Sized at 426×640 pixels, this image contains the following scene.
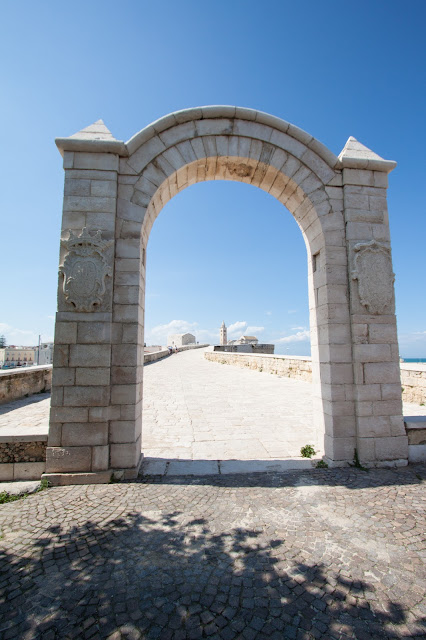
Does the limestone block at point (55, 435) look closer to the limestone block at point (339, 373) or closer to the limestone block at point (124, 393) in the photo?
the limestone block at point (124, 393)

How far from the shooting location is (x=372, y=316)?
5.04 meters

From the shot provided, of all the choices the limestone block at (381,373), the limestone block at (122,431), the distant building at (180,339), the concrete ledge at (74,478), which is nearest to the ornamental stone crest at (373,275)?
the limestone block at (381,373)

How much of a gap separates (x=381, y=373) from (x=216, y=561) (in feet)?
12.3

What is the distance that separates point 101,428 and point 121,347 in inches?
47.5

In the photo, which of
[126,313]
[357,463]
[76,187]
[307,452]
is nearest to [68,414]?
[126,313]

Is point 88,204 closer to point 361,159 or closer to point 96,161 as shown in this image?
point 96,161

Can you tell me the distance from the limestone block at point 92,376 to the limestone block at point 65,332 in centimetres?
47

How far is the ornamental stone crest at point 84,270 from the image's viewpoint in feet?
14.9

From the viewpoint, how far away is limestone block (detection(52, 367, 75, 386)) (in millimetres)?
4438

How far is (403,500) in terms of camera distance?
3807 mm

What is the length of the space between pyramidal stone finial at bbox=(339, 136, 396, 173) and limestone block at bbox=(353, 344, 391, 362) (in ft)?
10.4

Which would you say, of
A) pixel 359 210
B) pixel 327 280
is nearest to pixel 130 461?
pixel 327 280

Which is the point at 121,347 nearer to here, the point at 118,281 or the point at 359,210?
the point at 118,281

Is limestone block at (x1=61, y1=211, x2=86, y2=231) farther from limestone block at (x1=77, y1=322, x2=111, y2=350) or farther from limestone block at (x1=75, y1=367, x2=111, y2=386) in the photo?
limestone block at (x1=75, y1=367, x2=111, y2=386)
